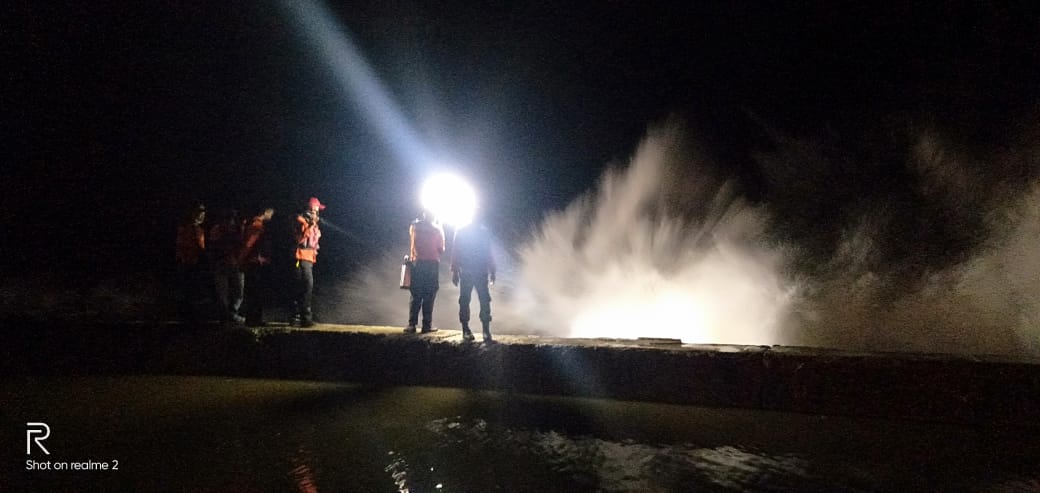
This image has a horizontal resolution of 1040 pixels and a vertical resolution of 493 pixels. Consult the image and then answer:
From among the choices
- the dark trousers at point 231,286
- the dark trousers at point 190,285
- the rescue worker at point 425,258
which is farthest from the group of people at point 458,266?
the dark trousers at point 190,285

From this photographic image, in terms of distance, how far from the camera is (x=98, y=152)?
1759cm

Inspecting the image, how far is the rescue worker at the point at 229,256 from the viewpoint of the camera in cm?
848

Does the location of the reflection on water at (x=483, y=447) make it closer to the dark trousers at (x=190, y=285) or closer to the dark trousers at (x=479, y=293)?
the dark trousers at (x=479, y=293)

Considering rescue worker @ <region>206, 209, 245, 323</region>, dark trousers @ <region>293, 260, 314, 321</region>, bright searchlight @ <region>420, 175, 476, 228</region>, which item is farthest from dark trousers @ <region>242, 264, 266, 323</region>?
bright searchlight @ <region>420, 175, 476, 228</region>

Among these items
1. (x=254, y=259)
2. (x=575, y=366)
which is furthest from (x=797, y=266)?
(x=254, y=259)

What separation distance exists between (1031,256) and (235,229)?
12367 millimetres

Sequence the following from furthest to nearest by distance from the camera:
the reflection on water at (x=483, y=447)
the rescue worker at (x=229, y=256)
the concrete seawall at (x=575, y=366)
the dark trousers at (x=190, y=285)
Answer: the dark trousers at (x=190, y=285)
the rescue worker at (x=229, y=256)
the concrete seawall at (x=575, y=366)
the reflection on water at (x=483, y=447)

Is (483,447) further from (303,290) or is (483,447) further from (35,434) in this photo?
(303,290)

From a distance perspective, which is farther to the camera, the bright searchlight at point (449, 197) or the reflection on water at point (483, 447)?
the bright searchlight at point (449, 197)

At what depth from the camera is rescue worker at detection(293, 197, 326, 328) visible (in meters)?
7.77

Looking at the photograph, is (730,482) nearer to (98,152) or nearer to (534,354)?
(534,354)

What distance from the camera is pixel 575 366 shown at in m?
6.32

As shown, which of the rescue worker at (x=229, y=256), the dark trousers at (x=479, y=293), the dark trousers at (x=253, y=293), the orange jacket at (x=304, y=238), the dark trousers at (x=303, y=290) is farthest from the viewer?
the rescue worker at (x=229, y=256)

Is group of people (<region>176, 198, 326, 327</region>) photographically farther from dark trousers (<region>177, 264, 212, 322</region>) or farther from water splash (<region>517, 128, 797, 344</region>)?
water splash (<region>517, 128, 797, 344</region>)
